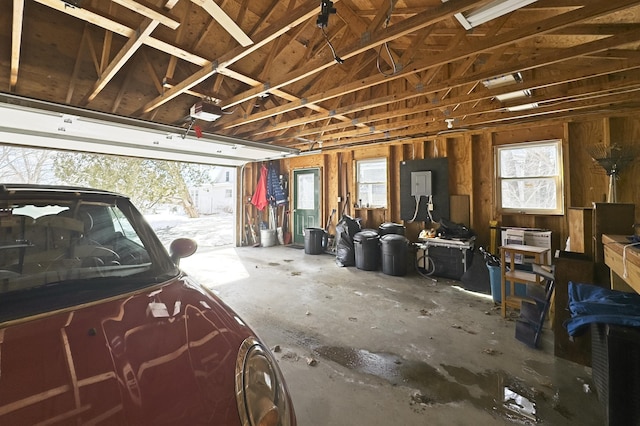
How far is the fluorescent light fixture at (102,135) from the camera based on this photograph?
3.40 metres

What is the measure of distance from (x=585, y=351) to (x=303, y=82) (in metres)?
4.99

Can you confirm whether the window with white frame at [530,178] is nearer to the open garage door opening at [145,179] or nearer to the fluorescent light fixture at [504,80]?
the fluorescent light fixture at [504,80]

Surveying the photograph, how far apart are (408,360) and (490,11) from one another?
10.1ft

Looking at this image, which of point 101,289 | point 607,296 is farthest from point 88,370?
point 607,296

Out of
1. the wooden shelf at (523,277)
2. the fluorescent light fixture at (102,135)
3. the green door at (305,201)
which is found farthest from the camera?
the green door at (305,201)

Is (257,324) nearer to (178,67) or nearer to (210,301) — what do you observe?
(210,301)

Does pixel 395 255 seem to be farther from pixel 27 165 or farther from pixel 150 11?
pixel 27 165

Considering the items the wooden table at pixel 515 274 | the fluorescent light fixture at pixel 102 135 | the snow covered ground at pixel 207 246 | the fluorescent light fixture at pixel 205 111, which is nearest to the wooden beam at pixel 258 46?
the fluorescent light fixture at pixel 205 111

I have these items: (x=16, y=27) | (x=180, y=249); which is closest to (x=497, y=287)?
(x=180, y=249)

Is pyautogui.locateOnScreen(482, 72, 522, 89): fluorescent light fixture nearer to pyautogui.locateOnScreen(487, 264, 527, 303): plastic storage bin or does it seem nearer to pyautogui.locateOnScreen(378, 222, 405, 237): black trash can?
pyautogui.locateOnScreen(487, 264, 527, 303): plastic storage bin

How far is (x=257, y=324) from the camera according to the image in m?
3.15

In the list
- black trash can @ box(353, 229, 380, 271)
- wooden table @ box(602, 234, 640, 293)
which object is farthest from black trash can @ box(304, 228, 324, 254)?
wooden table @ box(602, 234, 640, 293)

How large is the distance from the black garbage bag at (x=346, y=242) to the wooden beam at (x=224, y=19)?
14.5ft

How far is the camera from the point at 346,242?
605 cm
